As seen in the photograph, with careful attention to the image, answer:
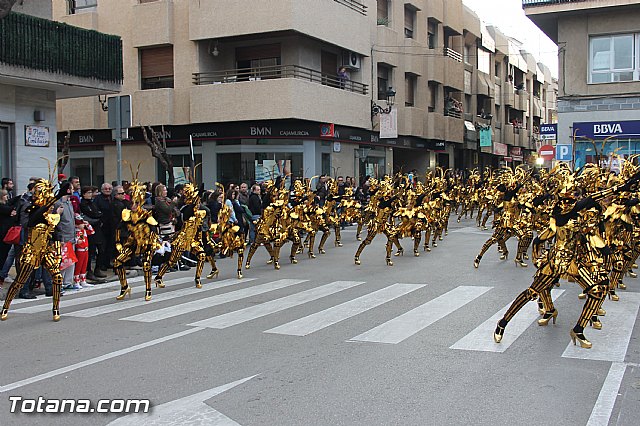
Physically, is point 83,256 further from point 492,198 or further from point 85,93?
point 492,198

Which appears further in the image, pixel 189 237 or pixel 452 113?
pixel 452 113

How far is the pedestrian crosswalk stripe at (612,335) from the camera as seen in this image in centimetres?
716

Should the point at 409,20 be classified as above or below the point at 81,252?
above

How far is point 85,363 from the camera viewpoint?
7.11 meters

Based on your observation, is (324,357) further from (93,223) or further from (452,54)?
(452,54)

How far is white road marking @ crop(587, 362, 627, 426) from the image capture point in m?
5.30

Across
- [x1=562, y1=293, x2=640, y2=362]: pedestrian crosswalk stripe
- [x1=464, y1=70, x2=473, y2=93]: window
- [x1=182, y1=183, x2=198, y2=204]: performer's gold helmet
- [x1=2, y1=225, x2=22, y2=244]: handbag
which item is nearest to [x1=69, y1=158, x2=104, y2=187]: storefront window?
[x1=182, y1=183, x2=198, y2=204]: performer's gold helmet

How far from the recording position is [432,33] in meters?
42.6

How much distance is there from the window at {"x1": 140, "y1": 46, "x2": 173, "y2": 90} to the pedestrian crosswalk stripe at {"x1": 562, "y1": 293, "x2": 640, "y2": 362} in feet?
77.3

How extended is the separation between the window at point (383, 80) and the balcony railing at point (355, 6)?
333 centimetres

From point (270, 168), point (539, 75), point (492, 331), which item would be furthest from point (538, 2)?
point (539, 75)

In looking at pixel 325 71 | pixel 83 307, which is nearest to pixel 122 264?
pixel 83 307

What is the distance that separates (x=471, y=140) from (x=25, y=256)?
1618 inches

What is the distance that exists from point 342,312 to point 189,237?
→ 348 centimetres
